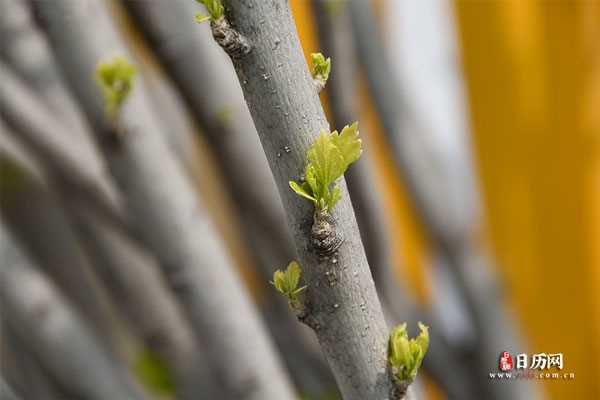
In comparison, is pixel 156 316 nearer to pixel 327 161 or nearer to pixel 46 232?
pixel 46 232

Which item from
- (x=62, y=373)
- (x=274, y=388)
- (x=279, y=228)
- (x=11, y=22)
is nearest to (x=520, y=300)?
(x=279, y=228)

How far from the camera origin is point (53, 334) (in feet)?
3.07

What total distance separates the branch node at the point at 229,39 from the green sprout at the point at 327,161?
76 mm

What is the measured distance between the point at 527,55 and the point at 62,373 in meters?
1.28

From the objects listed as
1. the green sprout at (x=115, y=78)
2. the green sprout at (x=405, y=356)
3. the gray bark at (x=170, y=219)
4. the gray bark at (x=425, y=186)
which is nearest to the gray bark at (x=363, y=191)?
the gray bark at (x=425, y=186)

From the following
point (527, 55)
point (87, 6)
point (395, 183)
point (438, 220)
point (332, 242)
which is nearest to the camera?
point (332, 242)

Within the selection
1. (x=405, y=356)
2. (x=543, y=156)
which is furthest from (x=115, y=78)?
(x=543, y=156)

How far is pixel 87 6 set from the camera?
83 cm

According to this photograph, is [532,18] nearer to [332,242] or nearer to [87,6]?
[87,6]

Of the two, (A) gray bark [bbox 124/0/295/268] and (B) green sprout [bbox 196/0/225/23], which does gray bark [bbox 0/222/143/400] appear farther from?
(B) green sprout [bbox 196/0/225/23]

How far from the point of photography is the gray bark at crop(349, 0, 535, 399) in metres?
1.45

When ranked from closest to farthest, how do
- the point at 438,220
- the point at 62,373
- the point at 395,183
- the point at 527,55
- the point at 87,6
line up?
the point at 87,6
the point at 62,373
the point at 438,220
the point at 527,55
the point at 395,183

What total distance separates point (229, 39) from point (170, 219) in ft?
1.46

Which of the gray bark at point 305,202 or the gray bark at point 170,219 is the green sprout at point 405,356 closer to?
the gray bark at point 305,202
